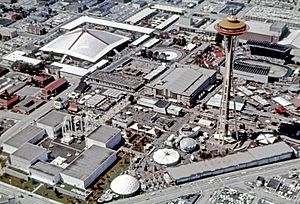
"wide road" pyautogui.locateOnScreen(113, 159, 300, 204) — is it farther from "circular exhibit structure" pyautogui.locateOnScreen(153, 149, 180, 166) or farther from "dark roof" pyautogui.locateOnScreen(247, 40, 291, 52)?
"dark roof" pyautogui.locateOnScreen(247, 40, 291, 52)

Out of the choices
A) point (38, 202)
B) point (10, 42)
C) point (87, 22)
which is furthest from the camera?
point (87, 22)

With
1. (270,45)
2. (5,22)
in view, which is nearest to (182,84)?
(270,45)

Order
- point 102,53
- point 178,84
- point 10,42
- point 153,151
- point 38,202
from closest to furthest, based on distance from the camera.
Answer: point 38,202 → point 153,151 → point 178,84 → point 102,53 → point 10,42

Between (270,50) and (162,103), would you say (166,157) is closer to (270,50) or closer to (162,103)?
(162,103)

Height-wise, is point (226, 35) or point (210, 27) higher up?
point (226, 35)

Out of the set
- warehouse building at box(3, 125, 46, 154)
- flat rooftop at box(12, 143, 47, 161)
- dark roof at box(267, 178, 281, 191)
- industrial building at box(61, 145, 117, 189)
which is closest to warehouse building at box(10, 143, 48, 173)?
flat rooftop at box(12, 143, 47, 161)

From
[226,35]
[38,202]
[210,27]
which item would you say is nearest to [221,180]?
[226,35]

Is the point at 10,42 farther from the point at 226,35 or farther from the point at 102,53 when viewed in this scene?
the point at 226,35

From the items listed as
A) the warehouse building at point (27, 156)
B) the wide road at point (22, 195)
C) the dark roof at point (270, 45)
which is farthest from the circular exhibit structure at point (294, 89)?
the wide road at point (22, 195)
